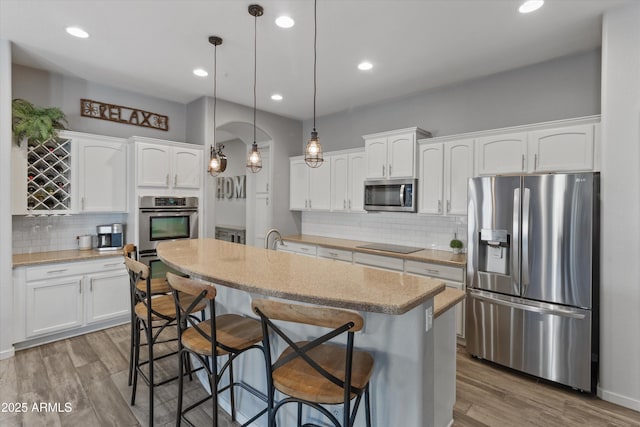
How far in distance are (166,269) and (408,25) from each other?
3.89m

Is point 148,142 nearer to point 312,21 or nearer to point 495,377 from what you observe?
point 312,21

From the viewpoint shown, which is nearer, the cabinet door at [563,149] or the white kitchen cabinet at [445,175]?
the cabinet door at [563,149]

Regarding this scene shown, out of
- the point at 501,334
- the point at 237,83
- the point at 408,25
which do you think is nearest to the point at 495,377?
the point at 501,334

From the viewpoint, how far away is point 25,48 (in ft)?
10.5

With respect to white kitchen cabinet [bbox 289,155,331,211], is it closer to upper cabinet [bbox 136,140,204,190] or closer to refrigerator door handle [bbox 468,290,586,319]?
upper cabinet [bbox 136,140,204,190]

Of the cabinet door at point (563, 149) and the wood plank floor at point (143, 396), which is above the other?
the cabinet door at point (563, 149)

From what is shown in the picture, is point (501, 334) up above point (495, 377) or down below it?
above

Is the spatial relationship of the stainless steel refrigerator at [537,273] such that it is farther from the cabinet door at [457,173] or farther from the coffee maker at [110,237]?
the coffee maker at [110,237]

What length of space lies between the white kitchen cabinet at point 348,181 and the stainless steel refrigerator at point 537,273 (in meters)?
1.78

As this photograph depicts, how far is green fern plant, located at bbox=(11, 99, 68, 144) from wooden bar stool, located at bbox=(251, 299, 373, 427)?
11.5 ft

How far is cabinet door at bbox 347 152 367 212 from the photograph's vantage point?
4.66 metres

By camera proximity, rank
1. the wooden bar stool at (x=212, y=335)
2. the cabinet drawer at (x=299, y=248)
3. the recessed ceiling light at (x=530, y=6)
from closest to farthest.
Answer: the wooden bar stool at (x=212, y=335), the recessed ceiling light at (x=530, y=6), the cabinet drawer at (x=299, y=248)

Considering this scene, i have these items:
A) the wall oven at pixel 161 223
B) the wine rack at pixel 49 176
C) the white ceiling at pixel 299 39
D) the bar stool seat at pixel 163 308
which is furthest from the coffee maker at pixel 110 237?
the bar stool seat at pixel 163 308

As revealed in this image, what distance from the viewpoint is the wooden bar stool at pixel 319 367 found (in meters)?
1.29
